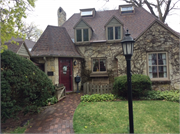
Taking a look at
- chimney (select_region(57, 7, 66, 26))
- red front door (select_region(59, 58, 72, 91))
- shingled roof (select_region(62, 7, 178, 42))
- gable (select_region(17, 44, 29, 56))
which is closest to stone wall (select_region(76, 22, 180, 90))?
shingled roof (select_region(62, 7, 178, 42))

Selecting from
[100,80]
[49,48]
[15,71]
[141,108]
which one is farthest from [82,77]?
[15,71]

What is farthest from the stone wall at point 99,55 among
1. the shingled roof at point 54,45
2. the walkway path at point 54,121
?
the walkway path at point 54,121

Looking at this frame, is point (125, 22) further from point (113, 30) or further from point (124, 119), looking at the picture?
point (124, 119)

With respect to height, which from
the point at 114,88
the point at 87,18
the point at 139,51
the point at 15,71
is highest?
the point at 87,18

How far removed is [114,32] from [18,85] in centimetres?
808

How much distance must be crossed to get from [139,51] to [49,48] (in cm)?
641

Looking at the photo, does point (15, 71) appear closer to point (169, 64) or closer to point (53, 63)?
point (53, 63)

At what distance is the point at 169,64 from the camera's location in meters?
8.18

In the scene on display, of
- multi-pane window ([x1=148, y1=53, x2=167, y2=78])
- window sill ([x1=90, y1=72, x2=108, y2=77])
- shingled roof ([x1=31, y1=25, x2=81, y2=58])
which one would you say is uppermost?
shingled roof ([x1=31, y1=25, x2=81, y2=58])

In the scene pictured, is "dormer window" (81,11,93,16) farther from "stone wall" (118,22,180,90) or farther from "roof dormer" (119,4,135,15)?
"stone wall" (118,22,180,90)

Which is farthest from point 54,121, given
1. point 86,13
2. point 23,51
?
point 86,13

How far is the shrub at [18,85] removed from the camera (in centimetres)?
350

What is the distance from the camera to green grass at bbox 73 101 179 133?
146 inches

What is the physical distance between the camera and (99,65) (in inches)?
401
